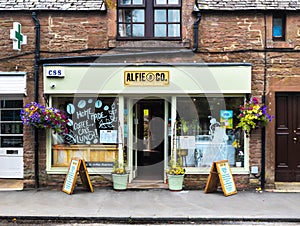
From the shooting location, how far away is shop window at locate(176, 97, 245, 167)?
31.1 feet

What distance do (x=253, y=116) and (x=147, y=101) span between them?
118 inches

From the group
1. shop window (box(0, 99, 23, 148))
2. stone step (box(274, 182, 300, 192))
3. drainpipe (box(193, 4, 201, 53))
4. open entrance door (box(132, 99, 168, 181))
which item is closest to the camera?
stone step (box(274, 182, 300, 192))

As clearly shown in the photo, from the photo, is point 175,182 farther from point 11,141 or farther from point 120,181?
point 11,141

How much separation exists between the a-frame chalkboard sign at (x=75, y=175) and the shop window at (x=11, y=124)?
230cm

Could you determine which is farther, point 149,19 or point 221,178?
point 149,19

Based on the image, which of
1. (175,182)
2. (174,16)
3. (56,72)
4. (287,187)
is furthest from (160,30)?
(287,187)

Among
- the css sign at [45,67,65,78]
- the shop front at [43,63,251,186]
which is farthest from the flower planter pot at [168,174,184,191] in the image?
the css sign at [45,67,65,78]

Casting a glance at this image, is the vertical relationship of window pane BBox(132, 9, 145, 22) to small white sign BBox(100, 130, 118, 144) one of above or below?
above

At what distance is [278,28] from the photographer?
942cm

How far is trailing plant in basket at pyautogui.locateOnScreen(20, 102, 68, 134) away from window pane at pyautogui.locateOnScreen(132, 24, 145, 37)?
117 inches

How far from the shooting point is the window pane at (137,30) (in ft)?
31.0

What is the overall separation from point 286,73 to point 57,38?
6265 millimetres

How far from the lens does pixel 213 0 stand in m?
9.36

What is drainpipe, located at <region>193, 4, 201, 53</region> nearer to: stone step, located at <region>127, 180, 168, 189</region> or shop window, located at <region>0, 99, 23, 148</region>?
stone step, located at <region>127, 180, 168, 189</region>
